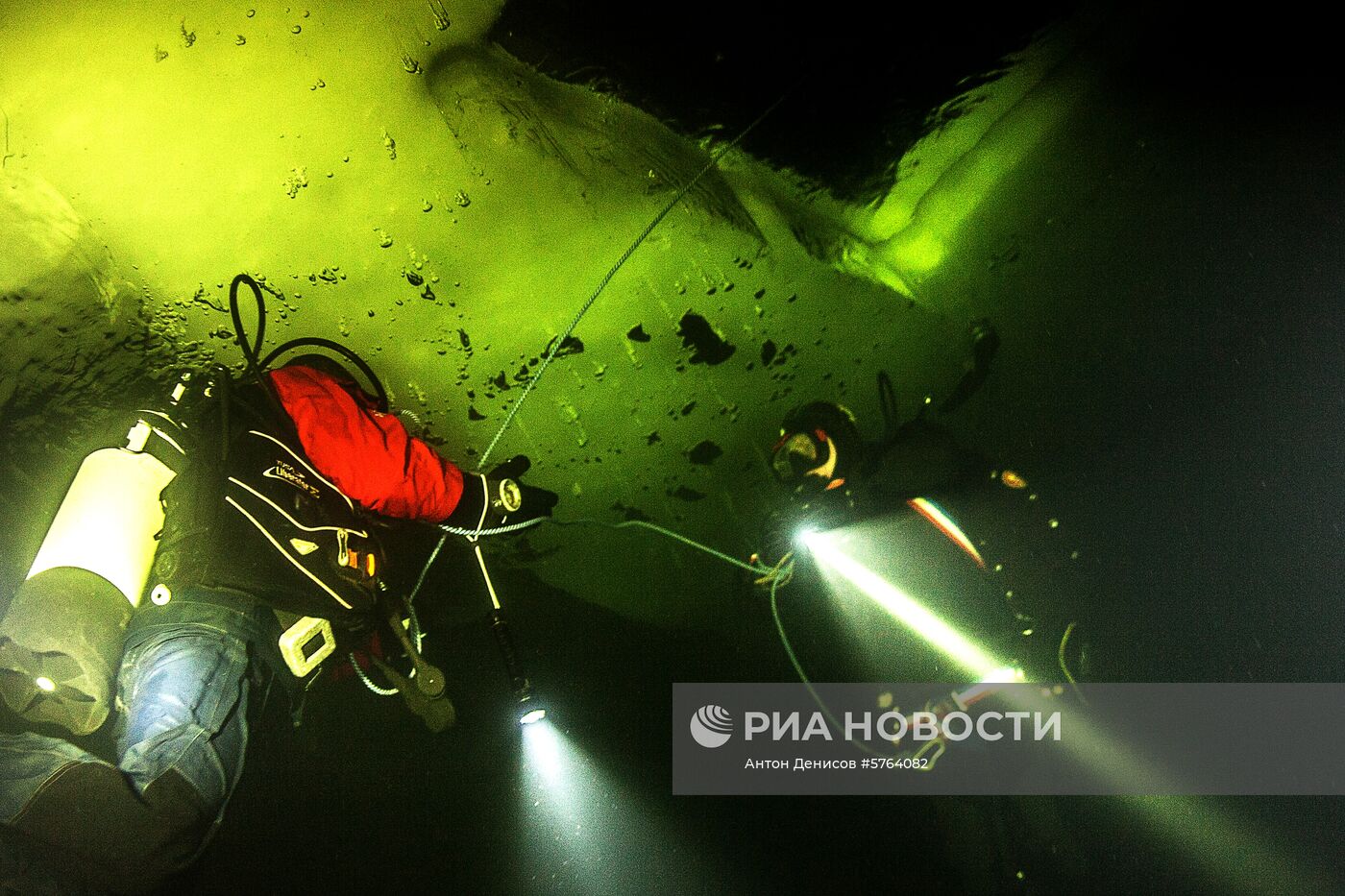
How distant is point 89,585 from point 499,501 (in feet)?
3.47

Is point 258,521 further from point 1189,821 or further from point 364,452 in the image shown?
point 1189,821

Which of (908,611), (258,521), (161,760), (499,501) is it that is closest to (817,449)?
(908,611)

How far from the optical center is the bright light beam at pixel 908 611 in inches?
114

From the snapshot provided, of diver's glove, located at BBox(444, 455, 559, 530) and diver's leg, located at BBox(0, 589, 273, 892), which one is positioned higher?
diver's glove, located at BBox(444, 455, 559, 530)

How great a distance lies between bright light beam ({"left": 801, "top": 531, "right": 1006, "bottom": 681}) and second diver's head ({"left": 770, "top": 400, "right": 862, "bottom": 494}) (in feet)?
0.91

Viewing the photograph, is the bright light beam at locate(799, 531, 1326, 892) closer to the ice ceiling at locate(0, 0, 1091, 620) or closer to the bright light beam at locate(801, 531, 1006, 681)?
the bright light beam at locate(801, 531, 1006, 681)

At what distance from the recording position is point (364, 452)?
1.86 meters

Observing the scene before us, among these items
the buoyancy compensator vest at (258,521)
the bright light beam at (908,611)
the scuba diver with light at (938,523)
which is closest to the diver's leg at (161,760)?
the buoyancy compensator vest at (258,521)

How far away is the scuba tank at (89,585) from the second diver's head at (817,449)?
222 centimetres

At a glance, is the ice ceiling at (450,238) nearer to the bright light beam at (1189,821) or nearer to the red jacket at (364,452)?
the red jacket at (364,452)

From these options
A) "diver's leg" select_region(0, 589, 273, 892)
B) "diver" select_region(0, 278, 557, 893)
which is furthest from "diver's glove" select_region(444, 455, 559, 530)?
"diver's leg" select_region(0, 589, 273, 892)

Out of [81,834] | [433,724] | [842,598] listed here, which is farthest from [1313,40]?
[81,834]

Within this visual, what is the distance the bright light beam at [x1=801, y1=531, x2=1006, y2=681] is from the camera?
289cm

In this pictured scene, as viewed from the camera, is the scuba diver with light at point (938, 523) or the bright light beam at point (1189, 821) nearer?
the scuba diver with light at point (938, 523)
